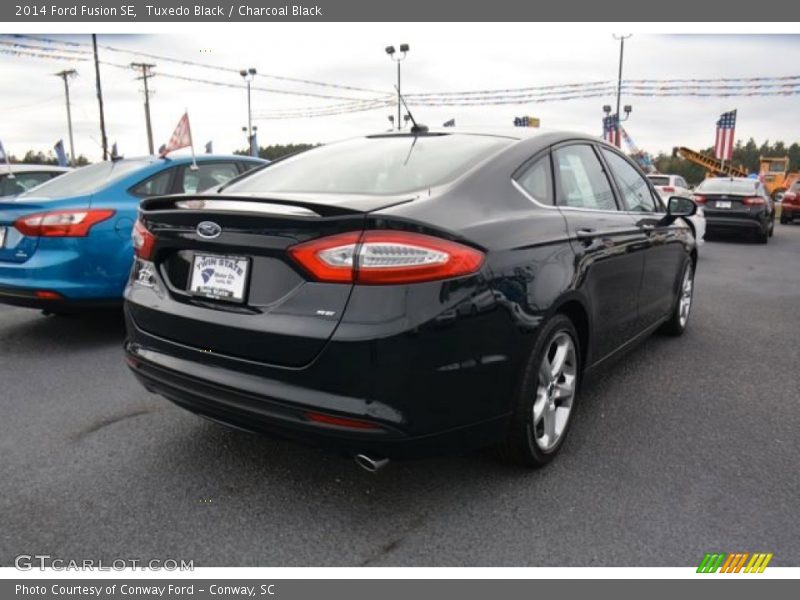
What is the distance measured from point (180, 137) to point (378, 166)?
381 cm

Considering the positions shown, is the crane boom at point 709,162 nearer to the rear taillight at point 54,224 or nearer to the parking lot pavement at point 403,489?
the parking lot pavement at point 403,489

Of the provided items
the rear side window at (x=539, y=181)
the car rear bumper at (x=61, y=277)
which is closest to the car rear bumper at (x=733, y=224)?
→ the rear side window at (x=539, y=181)

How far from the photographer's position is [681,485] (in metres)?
2.76

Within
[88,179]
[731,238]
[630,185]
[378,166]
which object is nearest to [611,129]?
[731,238]

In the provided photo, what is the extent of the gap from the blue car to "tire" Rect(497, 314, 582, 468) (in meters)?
3.40

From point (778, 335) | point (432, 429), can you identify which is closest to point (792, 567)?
point (432, 429)

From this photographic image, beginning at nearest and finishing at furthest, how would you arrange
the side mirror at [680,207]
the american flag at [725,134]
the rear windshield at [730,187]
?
1. the side mirror at [680,207]
2. the rear windshield at [730,187]
3. the american flag at [725,134]

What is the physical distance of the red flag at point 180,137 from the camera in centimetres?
594

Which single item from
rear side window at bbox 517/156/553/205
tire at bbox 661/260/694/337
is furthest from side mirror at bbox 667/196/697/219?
rear side window at bbox 517/156/553/205

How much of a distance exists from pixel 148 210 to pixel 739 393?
11.5 ft

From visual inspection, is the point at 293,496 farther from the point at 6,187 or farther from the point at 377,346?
the point at 6,187

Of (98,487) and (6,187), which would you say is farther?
(6,187)

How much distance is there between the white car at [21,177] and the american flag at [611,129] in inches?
1186

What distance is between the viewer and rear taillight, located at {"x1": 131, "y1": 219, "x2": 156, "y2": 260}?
2.74 m
